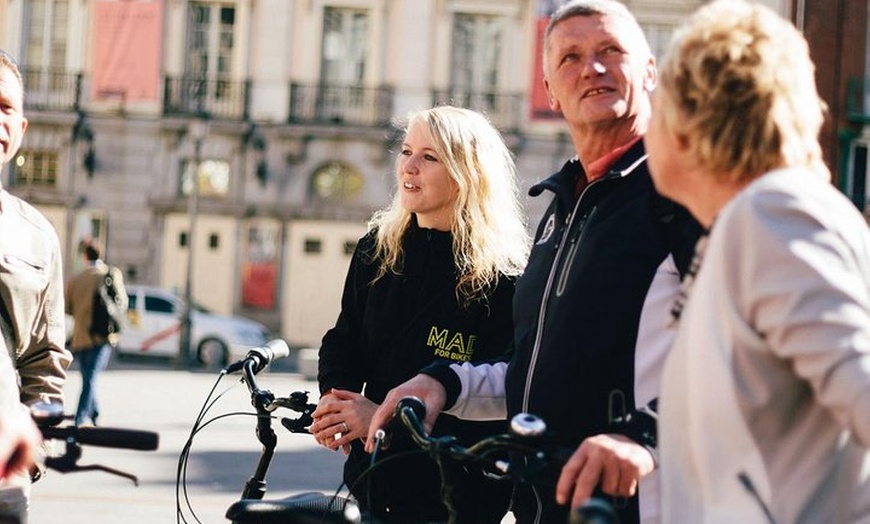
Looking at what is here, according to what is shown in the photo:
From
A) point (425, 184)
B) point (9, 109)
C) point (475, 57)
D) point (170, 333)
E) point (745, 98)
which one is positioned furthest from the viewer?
point (475, 57)

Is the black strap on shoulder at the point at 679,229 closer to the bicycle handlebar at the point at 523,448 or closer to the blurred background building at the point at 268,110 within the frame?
the bicycle handlebar at the point at 523,448

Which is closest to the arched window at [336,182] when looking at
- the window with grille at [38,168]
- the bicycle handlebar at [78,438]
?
the window with grille at [38,168]

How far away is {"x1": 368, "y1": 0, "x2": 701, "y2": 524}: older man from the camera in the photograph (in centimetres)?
314

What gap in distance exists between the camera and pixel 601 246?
326 cm

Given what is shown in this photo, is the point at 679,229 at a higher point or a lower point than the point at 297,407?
higher

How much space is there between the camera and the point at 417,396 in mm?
3594

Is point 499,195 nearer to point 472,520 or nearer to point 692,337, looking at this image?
point 472,520

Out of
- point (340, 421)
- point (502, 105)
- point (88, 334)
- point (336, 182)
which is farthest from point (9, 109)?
point (336, 182)

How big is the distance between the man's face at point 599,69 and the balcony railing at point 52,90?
32533 millimetres

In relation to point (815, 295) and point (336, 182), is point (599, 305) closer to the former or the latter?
point (815, 295)

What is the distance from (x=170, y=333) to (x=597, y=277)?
25477 mm

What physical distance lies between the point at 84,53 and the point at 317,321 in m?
8.88

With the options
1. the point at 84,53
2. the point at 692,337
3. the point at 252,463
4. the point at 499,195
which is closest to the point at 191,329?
the point at 84,53

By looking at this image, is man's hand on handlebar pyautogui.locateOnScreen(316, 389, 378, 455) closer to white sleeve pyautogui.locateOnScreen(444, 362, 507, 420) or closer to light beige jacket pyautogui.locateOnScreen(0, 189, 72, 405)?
white sleeve pyautogui.locateOnScreen(444, 362, 507, 420)
